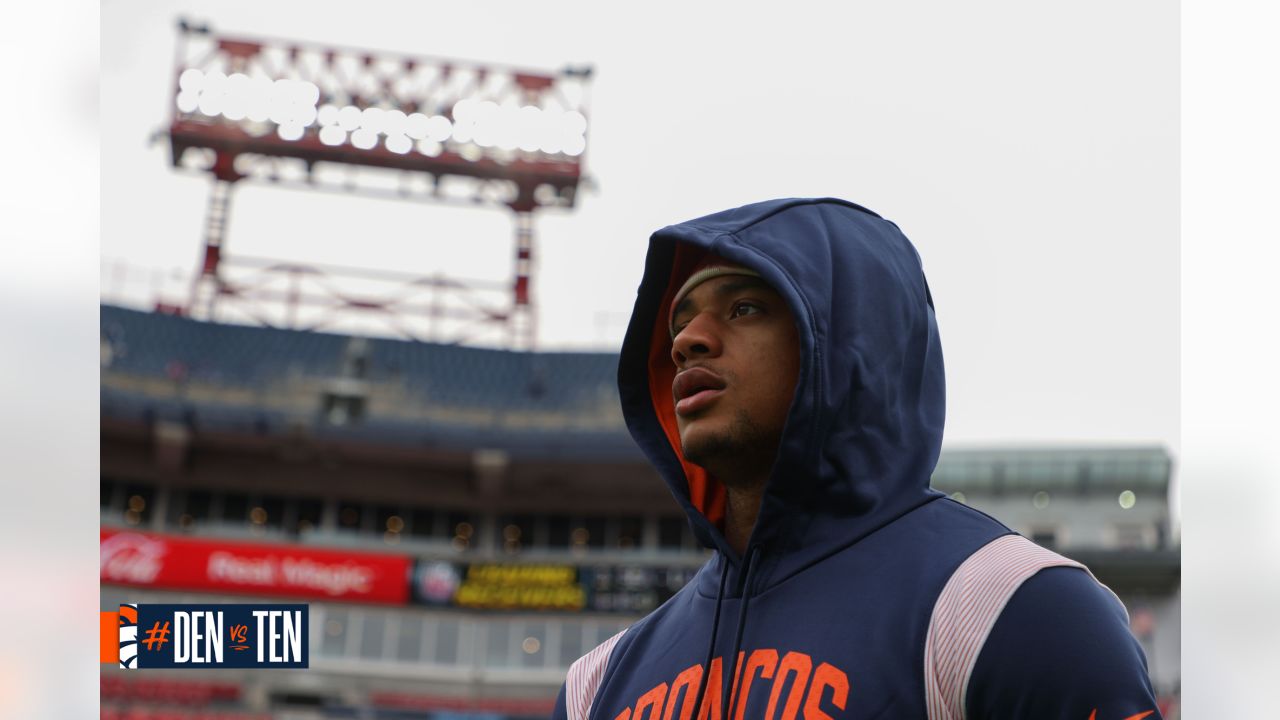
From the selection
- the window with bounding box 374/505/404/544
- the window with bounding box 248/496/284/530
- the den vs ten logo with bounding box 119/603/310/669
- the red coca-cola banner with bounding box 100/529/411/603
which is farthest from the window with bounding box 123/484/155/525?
the den vs ten logo with bounding box 119/603/310/669

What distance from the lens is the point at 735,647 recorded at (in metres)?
1.68

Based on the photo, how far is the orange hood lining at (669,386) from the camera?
6.59 feet

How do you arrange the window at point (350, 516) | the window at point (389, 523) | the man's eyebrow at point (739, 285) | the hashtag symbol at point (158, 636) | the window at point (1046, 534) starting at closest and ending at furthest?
the man's eyebrow at point (739, 285) < the hashtag symbol at point (158, 636) < the window at point (350, 516) < the window at point (389, 523) < the window at point (1046, 534)

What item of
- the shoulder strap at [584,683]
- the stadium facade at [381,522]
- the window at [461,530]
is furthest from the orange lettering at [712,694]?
the window at [461,530]

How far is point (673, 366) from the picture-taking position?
7.09ft

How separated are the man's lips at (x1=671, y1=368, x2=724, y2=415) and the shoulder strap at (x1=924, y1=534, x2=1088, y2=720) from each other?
17.2 inches

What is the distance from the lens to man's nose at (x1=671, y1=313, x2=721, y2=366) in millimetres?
1723

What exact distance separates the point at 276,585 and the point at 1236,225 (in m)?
24.9

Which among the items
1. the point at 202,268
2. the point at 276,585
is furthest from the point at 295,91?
the point at 276,585

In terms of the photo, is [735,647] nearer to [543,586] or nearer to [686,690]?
[686,690]

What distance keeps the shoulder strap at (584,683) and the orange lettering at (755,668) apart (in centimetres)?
35

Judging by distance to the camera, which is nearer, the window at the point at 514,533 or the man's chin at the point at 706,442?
the man's chin at the point at 706,442
